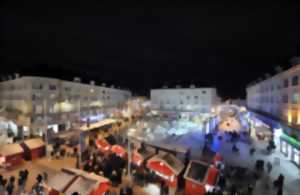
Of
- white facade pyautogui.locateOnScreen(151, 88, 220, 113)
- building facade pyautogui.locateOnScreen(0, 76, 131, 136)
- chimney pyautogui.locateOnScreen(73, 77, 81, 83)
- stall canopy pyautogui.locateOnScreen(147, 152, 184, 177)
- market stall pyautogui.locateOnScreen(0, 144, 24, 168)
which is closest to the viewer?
stall canopy pyautogui.locateOnScreen(147, 152, 184, 177)

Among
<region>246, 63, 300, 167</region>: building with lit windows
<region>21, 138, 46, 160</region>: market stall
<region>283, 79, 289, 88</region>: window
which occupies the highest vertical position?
<region>283, 79, 289, 88</region>: window

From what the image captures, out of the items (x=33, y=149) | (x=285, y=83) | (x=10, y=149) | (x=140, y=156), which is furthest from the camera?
(x=285, y=83)

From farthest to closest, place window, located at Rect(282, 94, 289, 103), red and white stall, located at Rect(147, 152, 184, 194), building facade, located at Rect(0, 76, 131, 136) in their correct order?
building facade, located at Rect(0, 76, 131, 136) → window, located at Rect(282, 94, 289, 103) → red and white stall, located at Rect(147, 152, 184, 194)

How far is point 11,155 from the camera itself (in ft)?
50.5

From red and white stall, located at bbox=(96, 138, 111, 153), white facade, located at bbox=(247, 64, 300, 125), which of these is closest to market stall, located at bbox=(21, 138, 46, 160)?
red and white stall, located at bbox=(96, 138, 111, 153)

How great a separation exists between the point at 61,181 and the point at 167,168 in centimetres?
675

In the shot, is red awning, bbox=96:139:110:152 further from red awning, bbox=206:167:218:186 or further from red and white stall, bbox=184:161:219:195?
red awning, bbox=206:167:218:186

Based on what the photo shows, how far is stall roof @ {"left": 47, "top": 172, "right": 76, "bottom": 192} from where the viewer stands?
10.2 meters

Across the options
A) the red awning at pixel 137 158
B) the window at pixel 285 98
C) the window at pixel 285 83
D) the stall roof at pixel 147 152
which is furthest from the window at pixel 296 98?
the red awning at pixel 137 158

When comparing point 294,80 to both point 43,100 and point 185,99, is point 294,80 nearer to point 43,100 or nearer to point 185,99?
point 185,99

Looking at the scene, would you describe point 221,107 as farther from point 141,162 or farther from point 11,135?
point 11,135

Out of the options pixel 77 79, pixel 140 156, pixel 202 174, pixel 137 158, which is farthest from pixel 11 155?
pixel 77 79

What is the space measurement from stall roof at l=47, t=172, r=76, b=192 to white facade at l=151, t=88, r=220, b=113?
36315mm

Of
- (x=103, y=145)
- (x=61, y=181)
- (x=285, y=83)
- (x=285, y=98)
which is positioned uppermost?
(x=285, y=83)
